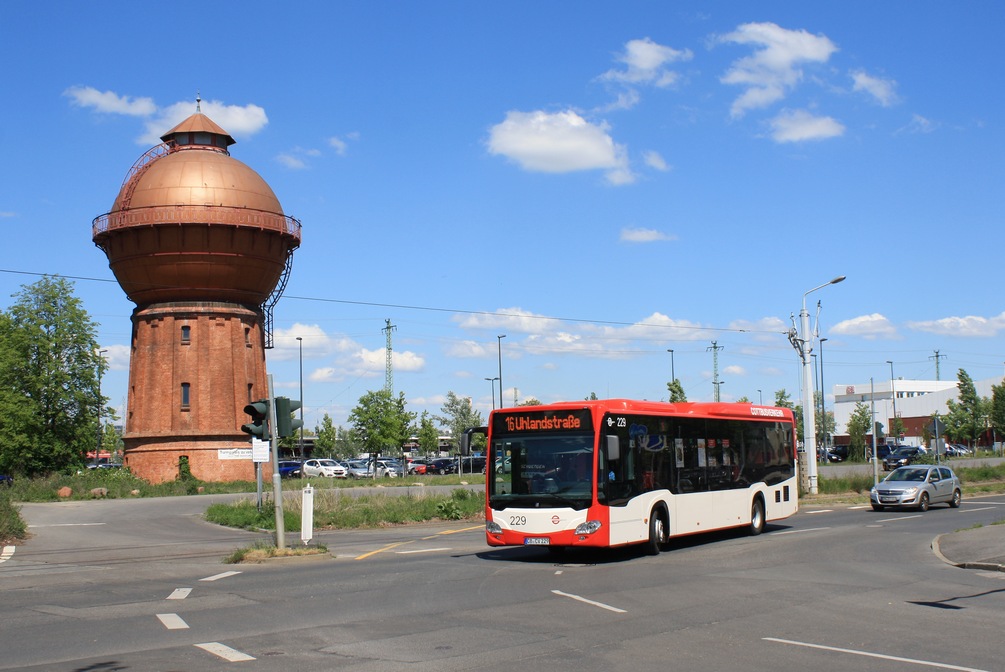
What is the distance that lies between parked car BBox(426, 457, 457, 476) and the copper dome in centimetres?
3179

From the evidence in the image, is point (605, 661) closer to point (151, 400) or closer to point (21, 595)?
point (21, 595)

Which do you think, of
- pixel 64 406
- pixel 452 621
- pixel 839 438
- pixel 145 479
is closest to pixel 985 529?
pixel 452 621

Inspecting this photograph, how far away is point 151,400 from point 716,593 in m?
43.6

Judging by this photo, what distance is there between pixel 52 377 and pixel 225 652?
51.9 m

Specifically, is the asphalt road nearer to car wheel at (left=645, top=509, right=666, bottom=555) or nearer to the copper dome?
car wheel at (left=645, top=509, right=666, bottom=555)

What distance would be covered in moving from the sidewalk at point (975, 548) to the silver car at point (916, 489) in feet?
26.9

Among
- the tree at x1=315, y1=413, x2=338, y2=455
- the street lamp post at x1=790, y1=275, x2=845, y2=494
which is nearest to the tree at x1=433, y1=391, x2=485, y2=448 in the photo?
the tree at x1=315, y1=413, x2=338, y2=455

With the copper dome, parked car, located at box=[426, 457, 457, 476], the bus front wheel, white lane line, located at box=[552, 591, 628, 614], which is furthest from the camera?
parked car, located at box=[426, 457, 457, 476]

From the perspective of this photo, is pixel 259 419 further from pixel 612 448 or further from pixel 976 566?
pixel 976 566

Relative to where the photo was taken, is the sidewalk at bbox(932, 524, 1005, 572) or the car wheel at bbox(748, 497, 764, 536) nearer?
the sidewalk at bbox(932, 524, 1005, 572)

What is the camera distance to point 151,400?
168ft

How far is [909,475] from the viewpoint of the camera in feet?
105

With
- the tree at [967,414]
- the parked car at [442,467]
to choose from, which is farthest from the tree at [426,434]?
the tree at [967,414]

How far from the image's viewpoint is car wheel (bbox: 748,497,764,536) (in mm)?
22844
